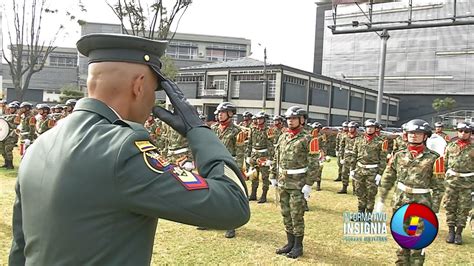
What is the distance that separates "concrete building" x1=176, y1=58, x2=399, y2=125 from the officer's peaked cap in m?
28.9

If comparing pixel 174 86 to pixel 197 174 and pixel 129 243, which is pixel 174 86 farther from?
pixel 129 243

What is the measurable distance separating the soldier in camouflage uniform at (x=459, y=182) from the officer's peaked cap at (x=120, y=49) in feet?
25.5

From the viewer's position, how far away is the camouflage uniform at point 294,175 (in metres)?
6.60

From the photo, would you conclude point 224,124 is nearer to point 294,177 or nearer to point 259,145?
point 294,177

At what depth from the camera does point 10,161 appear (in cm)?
1285

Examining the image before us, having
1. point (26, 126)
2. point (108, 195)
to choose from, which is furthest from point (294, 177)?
point (26, 126)

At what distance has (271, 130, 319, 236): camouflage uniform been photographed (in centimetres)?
660

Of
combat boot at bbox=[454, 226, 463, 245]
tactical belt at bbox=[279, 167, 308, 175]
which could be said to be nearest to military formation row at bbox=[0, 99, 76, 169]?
tactical belt at bbox=[279, 167, 308, 175]

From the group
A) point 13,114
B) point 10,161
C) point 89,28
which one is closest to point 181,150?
point 10,161

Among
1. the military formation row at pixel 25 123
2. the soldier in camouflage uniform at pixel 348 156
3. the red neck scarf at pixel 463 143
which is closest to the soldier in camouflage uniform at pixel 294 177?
the red neck scarf at pixel 463 143

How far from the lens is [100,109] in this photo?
4.84 ft

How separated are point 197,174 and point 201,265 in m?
4.65

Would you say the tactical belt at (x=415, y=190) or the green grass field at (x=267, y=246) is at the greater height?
the tactical belt at (x=415, y=190)

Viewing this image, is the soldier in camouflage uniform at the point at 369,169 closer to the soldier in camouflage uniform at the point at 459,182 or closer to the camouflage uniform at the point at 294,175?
the soldier in camouflage uniform at the point at 459,182
